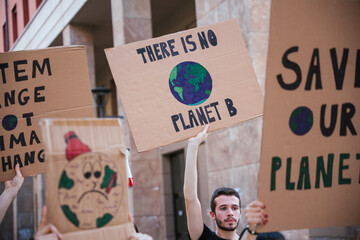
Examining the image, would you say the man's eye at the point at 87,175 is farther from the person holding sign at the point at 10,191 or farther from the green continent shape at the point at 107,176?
the person holding sign at the point at 10,191

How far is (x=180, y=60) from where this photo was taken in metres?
4.44

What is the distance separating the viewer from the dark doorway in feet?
46.1

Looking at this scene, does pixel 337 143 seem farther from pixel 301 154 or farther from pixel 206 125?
pixel 206 125

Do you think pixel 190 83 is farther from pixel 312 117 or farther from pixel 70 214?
pixel 70 214

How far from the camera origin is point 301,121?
124 inches

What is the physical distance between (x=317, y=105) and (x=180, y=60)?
1.47 meters

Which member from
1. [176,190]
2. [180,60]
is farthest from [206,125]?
[176,190]

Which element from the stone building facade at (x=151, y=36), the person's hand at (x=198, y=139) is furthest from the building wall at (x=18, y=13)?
the person's hand at (x=198, y=139)

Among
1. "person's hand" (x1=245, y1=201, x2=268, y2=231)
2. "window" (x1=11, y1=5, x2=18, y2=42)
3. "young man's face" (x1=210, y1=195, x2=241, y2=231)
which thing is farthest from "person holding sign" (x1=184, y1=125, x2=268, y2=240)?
"window" (x1=11, y1=5, x2=18, y2=42)

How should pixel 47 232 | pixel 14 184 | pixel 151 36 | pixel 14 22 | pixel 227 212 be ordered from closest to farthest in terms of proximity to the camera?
pixel 47 232 → pixel 14 184 → pixel 227 212 → pixel 151 36 → pixel 14 22

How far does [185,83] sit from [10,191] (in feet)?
4.56

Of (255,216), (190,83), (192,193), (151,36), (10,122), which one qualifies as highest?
(151,36)

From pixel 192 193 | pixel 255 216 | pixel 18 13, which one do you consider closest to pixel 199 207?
pixel 192 193

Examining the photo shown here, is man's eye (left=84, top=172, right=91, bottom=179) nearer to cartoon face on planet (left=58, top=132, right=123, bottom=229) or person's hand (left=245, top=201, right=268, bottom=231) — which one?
cartoon face on planet (left=58, top=132, right=123, bottom=229)
